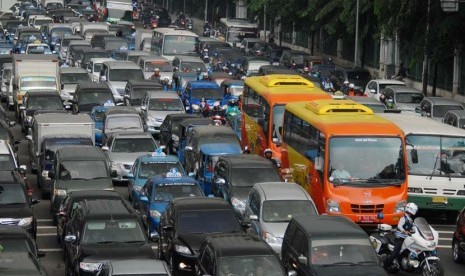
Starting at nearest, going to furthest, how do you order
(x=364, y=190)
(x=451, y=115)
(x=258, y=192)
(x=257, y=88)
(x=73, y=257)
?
(x=73, y=257)
(x=258, y=192)
(x=364, y=190)
(x=257, y=88)
(x=451, y=115)

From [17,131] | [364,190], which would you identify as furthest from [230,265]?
[17,131]

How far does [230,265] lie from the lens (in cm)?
2291

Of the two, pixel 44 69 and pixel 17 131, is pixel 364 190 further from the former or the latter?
pixel 44 69

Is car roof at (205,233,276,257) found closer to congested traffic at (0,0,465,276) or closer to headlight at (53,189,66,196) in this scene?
congested traffic at (0,0,465,276)

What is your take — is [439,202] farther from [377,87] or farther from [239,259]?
[377,87]

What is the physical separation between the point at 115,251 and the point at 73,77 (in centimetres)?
3163

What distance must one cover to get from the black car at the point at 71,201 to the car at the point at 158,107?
16831 mm

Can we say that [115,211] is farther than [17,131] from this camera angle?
No

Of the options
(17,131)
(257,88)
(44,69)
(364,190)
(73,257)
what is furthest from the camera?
(44,69)

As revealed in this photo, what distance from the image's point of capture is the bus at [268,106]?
38.5 meters

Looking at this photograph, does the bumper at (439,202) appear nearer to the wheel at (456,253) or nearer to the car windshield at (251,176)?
the car windshield at (251,176)

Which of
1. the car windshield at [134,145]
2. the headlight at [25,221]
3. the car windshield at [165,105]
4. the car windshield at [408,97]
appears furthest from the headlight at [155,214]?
the car windshield at [408,97]

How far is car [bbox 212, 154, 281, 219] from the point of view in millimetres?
32344

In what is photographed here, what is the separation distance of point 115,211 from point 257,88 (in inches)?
571
